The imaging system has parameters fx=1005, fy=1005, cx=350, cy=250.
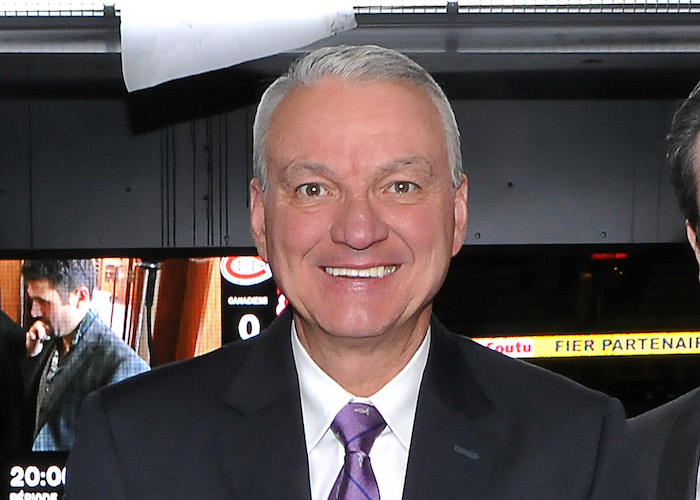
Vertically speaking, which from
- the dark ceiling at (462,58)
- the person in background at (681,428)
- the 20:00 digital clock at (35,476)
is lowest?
the 20:00 digital clock at (35,476)

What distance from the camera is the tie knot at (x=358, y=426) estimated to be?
4.15ft

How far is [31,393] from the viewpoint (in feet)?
10.1

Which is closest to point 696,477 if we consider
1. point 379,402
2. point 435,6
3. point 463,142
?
point 379,402

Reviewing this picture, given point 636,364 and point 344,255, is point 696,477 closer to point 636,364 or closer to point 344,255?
point 344,255

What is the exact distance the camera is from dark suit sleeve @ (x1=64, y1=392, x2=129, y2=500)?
1.27 meters

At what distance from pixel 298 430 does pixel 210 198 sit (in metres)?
1.97

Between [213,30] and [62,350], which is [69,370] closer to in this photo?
[62,350]

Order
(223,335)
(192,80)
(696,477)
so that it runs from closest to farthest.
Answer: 1. (696,477)
2. (192,80)
3. (223,335)

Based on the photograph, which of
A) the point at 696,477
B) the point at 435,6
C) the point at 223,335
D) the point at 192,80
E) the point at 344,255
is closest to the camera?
the point at 344,255

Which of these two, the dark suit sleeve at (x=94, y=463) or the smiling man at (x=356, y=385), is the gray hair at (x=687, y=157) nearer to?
the smiling man at (x=356, y=385)

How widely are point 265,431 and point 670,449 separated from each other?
665 mm

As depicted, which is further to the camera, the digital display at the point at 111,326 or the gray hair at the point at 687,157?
the digital display at the point at 111,326

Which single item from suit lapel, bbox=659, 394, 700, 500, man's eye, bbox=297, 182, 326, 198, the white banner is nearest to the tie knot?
man's eye, bbox=297, 182, 326, 198

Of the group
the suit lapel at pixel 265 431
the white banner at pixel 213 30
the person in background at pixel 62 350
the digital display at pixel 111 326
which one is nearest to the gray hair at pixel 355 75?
the suit lapel at pixel 265 431
